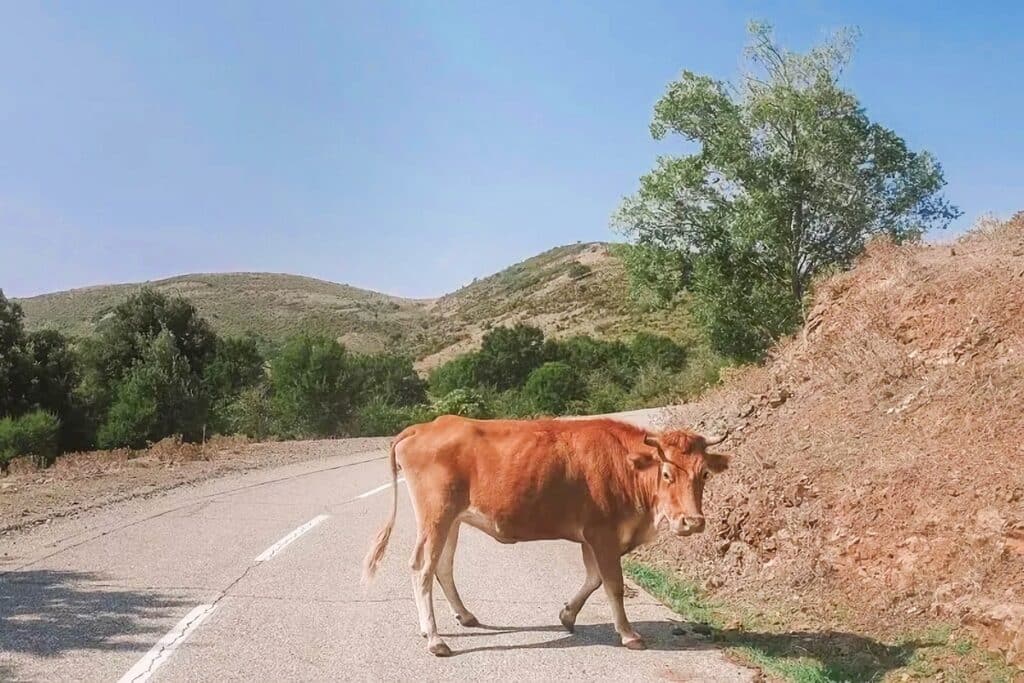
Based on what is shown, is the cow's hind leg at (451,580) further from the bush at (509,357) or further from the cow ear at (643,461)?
the bush at (509,357)

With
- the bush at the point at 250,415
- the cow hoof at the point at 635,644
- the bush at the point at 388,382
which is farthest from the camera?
the bush at the point at 388,382

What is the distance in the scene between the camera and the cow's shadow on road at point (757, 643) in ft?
22.2

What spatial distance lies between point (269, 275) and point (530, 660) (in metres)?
128

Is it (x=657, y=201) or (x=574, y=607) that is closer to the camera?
(x=574, y=607)

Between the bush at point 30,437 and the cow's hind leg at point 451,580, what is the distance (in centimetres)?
2001

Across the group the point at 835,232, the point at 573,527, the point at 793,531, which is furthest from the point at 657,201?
the point at 573,527

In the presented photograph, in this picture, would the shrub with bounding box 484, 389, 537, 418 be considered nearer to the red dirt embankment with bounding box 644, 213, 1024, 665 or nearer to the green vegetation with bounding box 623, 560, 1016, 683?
the red dirt embankment with bounding box 644, 213, 1024, 665

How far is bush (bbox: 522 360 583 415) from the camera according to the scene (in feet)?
136

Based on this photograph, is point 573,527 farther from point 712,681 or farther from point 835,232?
point 835,232

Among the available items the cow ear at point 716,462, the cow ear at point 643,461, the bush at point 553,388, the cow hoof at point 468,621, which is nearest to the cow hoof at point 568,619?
the cow hoof at point 468,621

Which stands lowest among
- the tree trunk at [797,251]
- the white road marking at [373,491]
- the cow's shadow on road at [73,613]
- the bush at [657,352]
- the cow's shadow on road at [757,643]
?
the cow's shadow on road at [757,643]

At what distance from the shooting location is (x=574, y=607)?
7762 millimetres

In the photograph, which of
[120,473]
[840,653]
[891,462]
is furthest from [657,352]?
[840,653]

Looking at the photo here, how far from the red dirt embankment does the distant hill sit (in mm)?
43613
